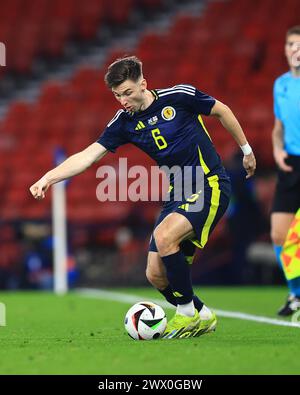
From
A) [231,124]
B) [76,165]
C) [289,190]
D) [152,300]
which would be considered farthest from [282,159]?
[152,300]

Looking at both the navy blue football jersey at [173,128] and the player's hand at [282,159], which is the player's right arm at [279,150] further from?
the navy blue football jersey at [173,128]

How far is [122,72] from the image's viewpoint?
5777mm

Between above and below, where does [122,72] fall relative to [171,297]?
above

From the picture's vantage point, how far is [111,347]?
537 cm

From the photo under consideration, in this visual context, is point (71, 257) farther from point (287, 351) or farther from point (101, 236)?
point (287, 351)

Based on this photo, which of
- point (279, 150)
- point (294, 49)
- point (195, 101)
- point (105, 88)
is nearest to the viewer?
point (195, 101)

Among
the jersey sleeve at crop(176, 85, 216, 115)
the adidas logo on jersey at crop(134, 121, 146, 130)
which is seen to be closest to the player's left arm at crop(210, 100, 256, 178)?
the jersey sleeve at crop(176, 85, 216, 115)

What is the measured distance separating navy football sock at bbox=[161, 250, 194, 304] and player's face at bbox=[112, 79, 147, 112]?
90 cm

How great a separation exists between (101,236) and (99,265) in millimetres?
363

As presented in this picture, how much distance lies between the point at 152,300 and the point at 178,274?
406 centimetres

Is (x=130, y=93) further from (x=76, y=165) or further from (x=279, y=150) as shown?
(x=279, y=150)

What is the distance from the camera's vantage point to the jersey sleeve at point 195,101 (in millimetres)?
6012

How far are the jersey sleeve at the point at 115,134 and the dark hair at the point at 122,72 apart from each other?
1.01 ft

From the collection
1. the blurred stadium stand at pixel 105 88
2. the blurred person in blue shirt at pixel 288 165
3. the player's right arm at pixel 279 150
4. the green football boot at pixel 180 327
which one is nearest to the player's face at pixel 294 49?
the blurred person in blue shirt at pixel 288 165
